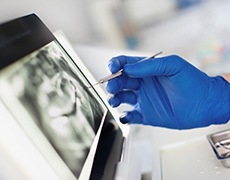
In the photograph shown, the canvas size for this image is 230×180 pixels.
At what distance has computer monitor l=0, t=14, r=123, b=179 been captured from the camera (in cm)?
63

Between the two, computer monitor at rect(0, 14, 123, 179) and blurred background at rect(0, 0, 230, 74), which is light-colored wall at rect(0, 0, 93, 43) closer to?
blurred background at rect(0, 0, 230, 74)

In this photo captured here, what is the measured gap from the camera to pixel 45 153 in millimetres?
616

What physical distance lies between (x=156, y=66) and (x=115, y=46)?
1.00ft

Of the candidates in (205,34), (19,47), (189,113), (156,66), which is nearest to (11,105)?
(19,47)

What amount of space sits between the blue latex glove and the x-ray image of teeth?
0.12 m

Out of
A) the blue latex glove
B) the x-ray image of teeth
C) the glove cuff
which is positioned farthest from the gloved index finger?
the glove cuff

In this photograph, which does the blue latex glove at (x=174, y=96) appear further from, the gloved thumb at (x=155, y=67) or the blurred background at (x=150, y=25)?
the blurred background at (x=150, y=25)

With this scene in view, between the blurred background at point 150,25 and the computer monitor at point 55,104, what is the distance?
15 cm

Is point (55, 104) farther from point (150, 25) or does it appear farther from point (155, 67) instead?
point (150, 25)

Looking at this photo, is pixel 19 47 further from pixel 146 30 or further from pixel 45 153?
pixel 146 30

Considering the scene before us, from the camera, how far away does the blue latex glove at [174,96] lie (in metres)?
Result: 0.99

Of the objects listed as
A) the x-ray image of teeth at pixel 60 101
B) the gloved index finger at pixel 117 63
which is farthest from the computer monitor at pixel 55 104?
the gloved index finger at pixel 117 63

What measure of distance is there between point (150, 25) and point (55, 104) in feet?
1.81

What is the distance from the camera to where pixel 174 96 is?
1.03 metres
